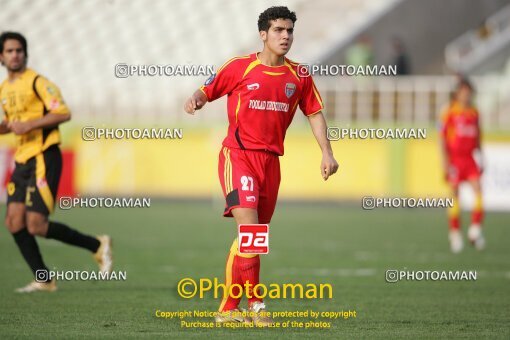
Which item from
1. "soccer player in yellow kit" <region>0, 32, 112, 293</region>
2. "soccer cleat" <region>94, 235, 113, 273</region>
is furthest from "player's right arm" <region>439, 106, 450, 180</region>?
"soccer player in yellow kit" <region>0, 32, 112, 293</region>

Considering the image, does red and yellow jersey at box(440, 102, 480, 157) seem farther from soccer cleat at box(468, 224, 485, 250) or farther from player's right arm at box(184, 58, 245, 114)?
player's right arm at box(184, 58, 245, 114)

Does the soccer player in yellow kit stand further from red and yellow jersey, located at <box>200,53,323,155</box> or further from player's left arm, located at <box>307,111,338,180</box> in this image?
player's left arm, located at <box>307,111,338,180</box>

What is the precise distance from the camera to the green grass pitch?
7625mm

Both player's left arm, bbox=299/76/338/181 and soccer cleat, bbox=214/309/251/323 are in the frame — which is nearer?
soccer cleat, bbox=214/309/251/323

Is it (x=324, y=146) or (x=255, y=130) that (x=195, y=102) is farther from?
(x=324, y=146)

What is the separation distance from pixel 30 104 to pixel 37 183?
27.8 inches

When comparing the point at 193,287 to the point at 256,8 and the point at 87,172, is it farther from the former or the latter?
the point at 256,8

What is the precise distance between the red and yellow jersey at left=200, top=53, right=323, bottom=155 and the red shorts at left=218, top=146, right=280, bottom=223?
7cm

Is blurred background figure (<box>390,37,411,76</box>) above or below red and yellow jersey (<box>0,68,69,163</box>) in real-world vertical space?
above

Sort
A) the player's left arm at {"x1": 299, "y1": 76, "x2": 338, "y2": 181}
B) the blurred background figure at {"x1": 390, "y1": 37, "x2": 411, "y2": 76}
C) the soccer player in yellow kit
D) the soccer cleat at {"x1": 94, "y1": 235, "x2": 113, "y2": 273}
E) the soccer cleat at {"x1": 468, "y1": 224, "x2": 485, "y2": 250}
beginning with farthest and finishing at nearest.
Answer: the blurred background figure at {"x1": 390, "y1": 37, "x2": 411, "y2": 76} < the soccer cleat at {"x1": 468, "y1": 224, "x2": 485, "y2": 250} < the soccer cleat at {"x1": 94, "y1": 235, "x2": 113, "y2": 273} < the soccer player in yellow kit < the player's left arm at {"x1": 299, "y1": 76, "x2": 338, "y2": 181}

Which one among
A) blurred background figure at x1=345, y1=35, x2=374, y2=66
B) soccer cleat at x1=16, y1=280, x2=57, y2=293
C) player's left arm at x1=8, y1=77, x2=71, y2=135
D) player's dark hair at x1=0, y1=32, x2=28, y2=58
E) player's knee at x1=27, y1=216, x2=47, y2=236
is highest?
blurred background figure at x1=345, y1=35, x2=374, y2=66

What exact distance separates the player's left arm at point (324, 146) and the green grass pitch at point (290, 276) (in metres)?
1.11

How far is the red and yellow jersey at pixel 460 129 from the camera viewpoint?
16141mm

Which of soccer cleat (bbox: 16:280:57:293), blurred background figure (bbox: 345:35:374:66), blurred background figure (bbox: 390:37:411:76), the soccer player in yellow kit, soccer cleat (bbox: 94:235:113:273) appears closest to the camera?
the soccer player in yellow kit
